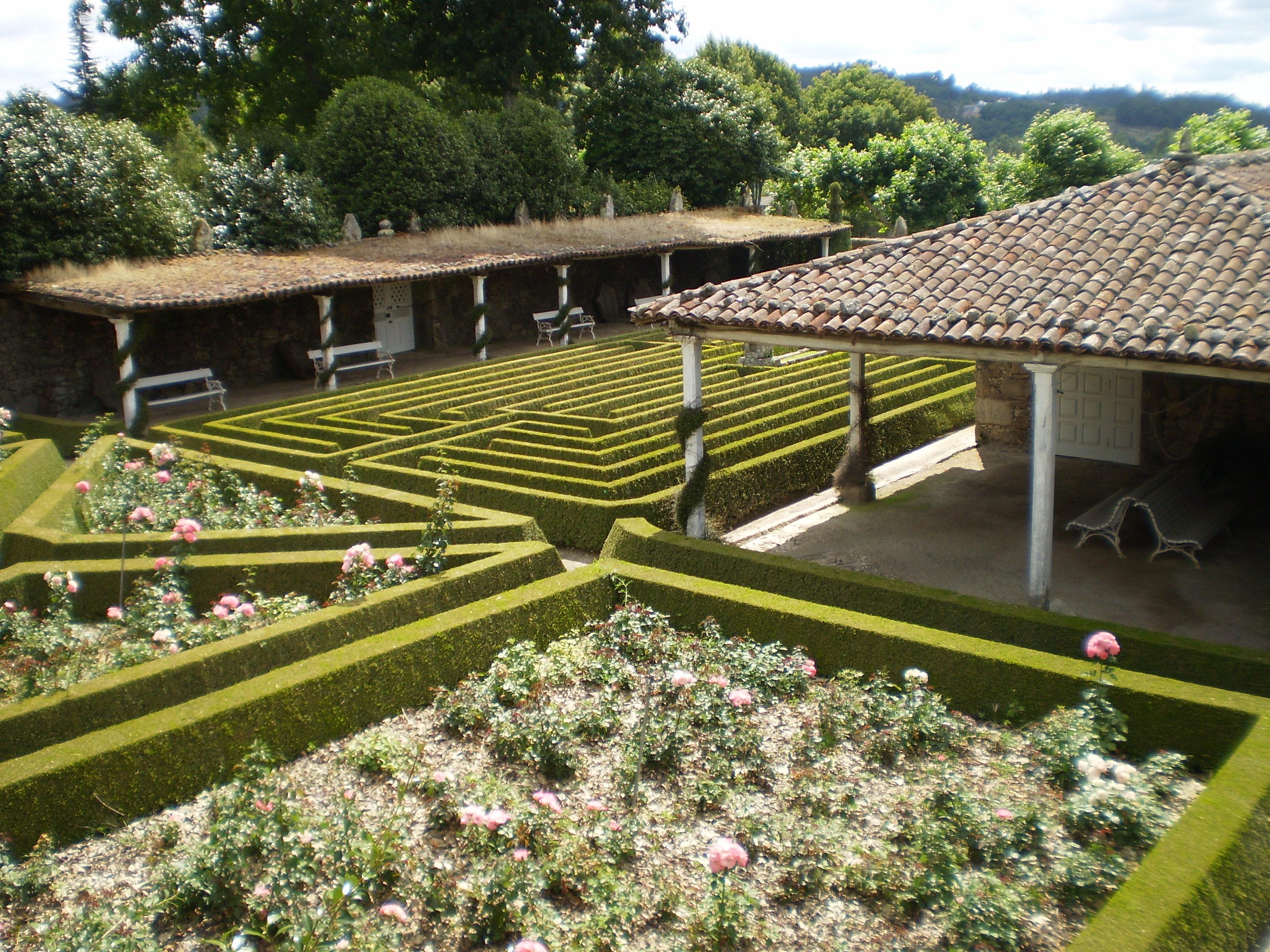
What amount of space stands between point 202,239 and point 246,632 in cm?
1821

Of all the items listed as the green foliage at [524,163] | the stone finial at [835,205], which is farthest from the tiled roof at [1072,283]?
the stone finial at [835,205]

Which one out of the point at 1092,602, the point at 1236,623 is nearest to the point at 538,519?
the point at 1092,602

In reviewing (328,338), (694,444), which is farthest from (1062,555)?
(328,338)

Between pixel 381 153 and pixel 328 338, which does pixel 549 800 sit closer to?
pixel 328 338

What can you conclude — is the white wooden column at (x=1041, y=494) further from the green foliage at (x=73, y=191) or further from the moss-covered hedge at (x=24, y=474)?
the green foliage at (x=73, y=191)

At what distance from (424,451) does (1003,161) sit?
1431 inches

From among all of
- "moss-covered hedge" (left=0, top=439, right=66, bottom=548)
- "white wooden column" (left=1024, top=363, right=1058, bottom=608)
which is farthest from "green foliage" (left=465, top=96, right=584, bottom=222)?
"white wooden column" (left=1024, top=363, right=1058, bottom=608)

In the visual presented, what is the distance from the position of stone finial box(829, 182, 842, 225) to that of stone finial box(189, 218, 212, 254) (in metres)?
21.9

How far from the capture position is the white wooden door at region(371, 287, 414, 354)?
2605cm

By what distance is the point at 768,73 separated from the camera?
66.6 metres

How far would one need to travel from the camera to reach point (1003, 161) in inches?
1710

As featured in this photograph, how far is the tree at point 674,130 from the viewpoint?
1513 inches

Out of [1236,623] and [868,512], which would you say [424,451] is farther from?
[1236,623]

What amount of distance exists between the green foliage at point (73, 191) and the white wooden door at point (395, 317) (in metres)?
4.95
